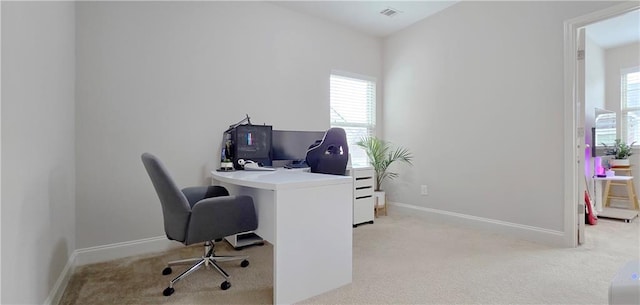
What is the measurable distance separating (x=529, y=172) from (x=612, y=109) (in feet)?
11.5

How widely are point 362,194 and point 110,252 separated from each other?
101 inches

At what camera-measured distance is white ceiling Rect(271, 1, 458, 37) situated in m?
3.33

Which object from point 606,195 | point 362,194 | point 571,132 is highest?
point 571,132

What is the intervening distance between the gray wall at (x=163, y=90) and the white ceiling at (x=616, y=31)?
4.13 metres

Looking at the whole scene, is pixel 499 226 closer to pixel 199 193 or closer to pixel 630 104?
pixel 199 193

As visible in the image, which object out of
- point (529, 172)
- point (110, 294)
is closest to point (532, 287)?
point (529, 172)

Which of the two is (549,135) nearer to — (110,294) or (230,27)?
(230,27)

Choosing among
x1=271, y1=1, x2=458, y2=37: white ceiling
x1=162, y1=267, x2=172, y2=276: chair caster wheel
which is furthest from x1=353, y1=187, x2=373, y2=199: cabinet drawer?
x1=271, y1=1, x2=458, y2=37: white ceiling

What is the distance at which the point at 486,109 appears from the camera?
311 centimetres

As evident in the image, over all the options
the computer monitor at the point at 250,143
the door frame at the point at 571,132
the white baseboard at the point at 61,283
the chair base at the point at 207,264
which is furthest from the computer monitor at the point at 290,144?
the door frame at the point at 571,132

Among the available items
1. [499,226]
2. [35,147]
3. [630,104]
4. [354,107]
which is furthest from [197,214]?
[630,104]

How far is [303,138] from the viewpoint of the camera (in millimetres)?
3078

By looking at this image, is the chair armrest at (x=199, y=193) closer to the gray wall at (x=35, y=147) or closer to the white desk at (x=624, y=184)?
the gray wall at (x=35, y=147)

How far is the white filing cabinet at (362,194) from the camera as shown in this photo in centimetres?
337
